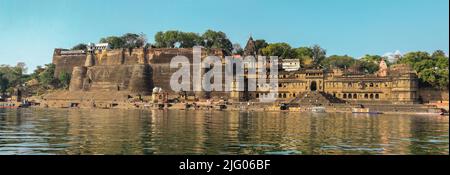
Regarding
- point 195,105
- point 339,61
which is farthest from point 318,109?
point 339,61

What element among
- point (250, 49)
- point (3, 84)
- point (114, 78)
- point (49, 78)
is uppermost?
point (250, 49)

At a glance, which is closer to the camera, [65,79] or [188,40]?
[188,40]

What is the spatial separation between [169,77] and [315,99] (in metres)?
27.8

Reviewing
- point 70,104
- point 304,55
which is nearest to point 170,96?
point 70,104

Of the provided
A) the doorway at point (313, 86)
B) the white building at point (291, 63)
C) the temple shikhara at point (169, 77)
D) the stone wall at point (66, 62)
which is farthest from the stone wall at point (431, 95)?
the stone wall at point (66, 62)

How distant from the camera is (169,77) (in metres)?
83.6

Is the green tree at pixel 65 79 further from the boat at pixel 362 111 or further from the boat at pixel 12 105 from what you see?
the boat at pixel 362 111

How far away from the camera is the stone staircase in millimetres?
64375

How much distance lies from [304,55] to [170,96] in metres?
31.6

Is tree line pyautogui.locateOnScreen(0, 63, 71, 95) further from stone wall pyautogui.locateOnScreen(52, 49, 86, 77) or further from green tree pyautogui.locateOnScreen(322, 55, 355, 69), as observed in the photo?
green tree pyautogui.locateOnScreen(322, 55, 355, 69)

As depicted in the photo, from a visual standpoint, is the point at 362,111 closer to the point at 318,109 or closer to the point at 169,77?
the point at 318,109

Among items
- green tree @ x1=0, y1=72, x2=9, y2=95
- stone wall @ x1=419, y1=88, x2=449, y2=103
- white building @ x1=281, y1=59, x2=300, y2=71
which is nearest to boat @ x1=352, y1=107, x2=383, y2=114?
stone wall @ x1=419, y1=88, x2=449, y2=103
